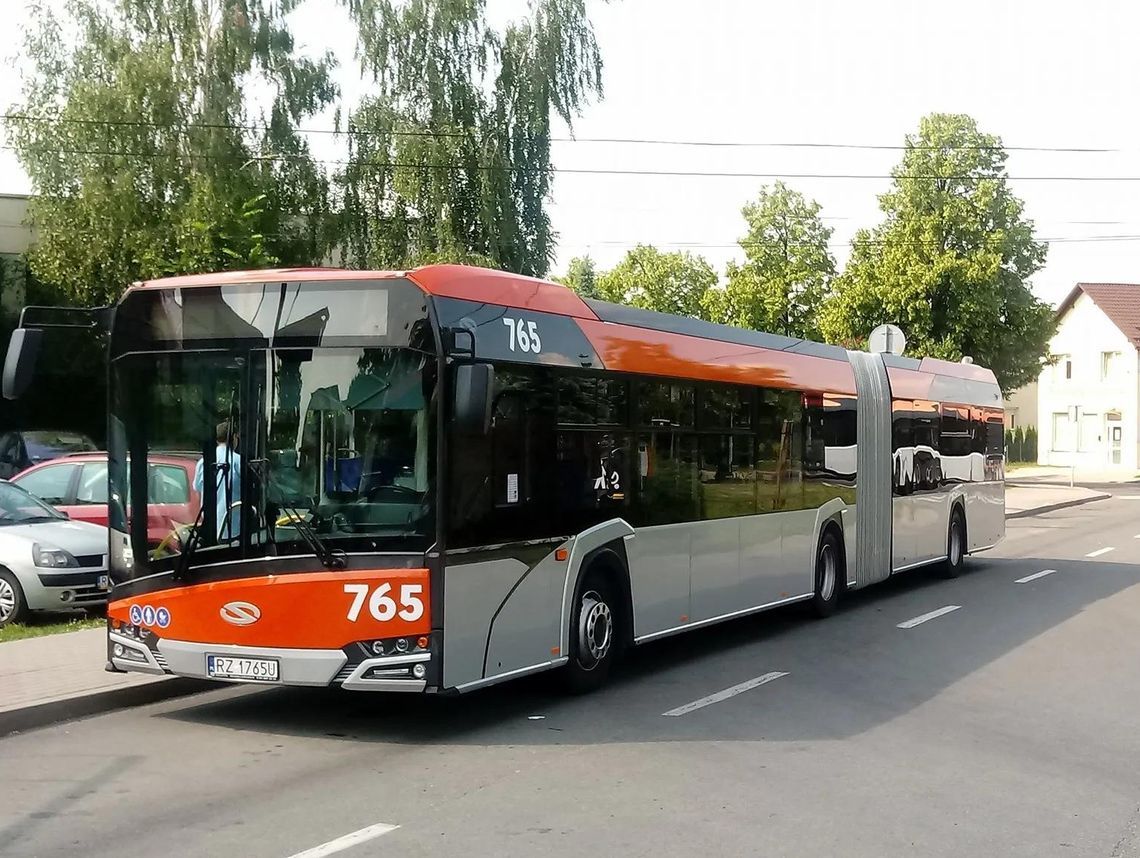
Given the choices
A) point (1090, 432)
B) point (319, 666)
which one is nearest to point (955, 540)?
point (319, 666)

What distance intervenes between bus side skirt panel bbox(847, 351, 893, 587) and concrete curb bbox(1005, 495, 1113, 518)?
17.6 meters

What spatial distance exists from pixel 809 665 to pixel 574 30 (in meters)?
28.4

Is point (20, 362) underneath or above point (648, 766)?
above

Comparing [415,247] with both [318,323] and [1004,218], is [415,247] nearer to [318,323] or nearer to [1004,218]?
[1004,218]

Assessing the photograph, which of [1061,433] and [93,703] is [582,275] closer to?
[1061,433]

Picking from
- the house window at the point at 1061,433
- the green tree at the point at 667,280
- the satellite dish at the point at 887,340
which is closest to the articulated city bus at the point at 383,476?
the satellite dish at the point at 887,340

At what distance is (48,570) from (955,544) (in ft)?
40.7

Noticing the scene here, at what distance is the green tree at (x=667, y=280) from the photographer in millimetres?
80250

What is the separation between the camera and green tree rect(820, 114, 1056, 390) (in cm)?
4642

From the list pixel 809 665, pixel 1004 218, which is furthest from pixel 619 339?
pixel 1004 218

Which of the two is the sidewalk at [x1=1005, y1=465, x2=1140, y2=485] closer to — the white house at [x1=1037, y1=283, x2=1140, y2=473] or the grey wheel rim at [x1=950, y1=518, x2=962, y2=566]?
the white house at [x1=1037, y1=283, x2=1140, y2=473]

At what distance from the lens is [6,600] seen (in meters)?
13.1

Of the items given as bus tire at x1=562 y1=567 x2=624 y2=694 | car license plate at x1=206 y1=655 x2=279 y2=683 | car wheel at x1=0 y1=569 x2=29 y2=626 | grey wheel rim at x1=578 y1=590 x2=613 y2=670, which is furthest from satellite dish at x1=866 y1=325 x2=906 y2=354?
car license plate at x1=206 y1=655 x2=279 y2=683

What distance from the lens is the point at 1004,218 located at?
47.8m
